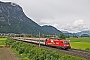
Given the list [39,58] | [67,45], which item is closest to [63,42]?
[67,45]

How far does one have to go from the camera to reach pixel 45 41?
66562 millimetres

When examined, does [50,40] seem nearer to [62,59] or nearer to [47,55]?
[47,55]

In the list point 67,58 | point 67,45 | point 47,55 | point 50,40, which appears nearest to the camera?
point 67,58

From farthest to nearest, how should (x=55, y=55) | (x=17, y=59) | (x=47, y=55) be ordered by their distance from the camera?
(x=17, y=59)
(x=47, y=55)
(x=55, y=55)

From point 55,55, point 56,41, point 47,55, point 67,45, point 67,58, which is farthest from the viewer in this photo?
point 56,41

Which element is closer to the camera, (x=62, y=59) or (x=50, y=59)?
(x=62, y=59)

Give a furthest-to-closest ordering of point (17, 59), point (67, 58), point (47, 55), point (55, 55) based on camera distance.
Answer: point (17, 59) < point (47, 55) < point (55, 55) < point (67, 58)

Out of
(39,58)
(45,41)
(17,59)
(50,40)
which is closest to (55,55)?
(39,58)

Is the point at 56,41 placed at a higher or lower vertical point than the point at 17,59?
higher

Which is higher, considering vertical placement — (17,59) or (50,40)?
(50,40)

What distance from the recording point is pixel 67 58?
21906 millimetres

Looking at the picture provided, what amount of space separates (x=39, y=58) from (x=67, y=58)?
33.1 feet

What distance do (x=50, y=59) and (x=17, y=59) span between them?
1682cm

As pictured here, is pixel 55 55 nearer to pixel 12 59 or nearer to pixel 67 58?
pixel 67 58
